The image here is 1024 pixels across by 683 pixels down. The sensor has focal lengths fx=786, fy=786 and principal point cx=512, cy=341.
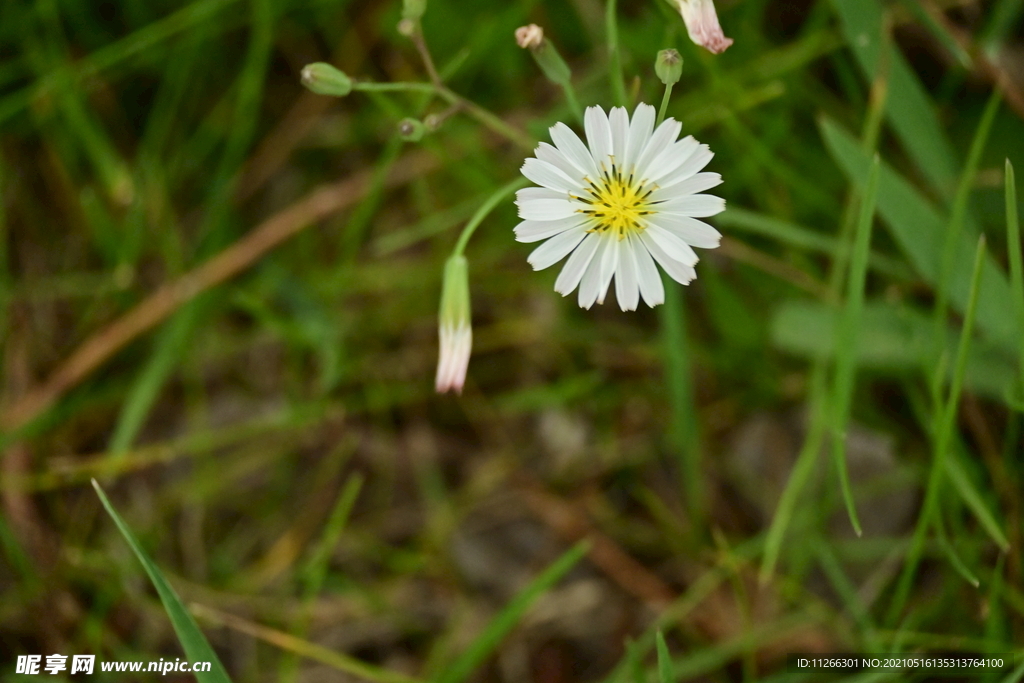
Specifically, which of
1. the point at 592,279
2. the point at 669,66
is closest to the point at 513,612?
the point at 592,279

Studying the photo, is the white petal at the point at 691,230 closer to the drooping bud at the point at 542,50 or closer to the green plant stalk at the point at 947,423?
the drooping bud at the point at 542,50

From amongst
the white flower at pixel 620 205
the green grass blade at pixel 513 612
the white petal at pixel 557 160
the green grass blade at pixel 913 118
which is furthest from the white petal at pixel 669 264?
the green grass blade at pixel 913 118

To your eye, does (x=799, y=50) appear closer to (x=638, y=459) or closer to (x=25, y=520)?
(x=638, y=459)

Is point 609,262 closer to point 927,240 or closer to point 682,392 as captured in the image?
point 682,392

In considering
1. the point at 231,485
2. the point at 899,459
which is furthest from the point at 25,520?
the point at 899,459

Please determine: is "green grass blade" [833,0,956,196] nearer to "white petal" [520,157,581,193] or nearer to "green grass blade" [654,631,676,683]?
"white petal" [520,157,581,193]

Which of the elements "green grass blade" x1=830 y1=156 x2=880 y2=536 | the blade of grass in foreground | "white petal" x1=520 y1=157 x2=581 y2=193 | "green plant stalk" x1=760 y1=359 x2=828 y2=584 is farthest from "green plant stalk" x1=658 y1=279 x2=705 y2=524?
the blade of grass in foreground
